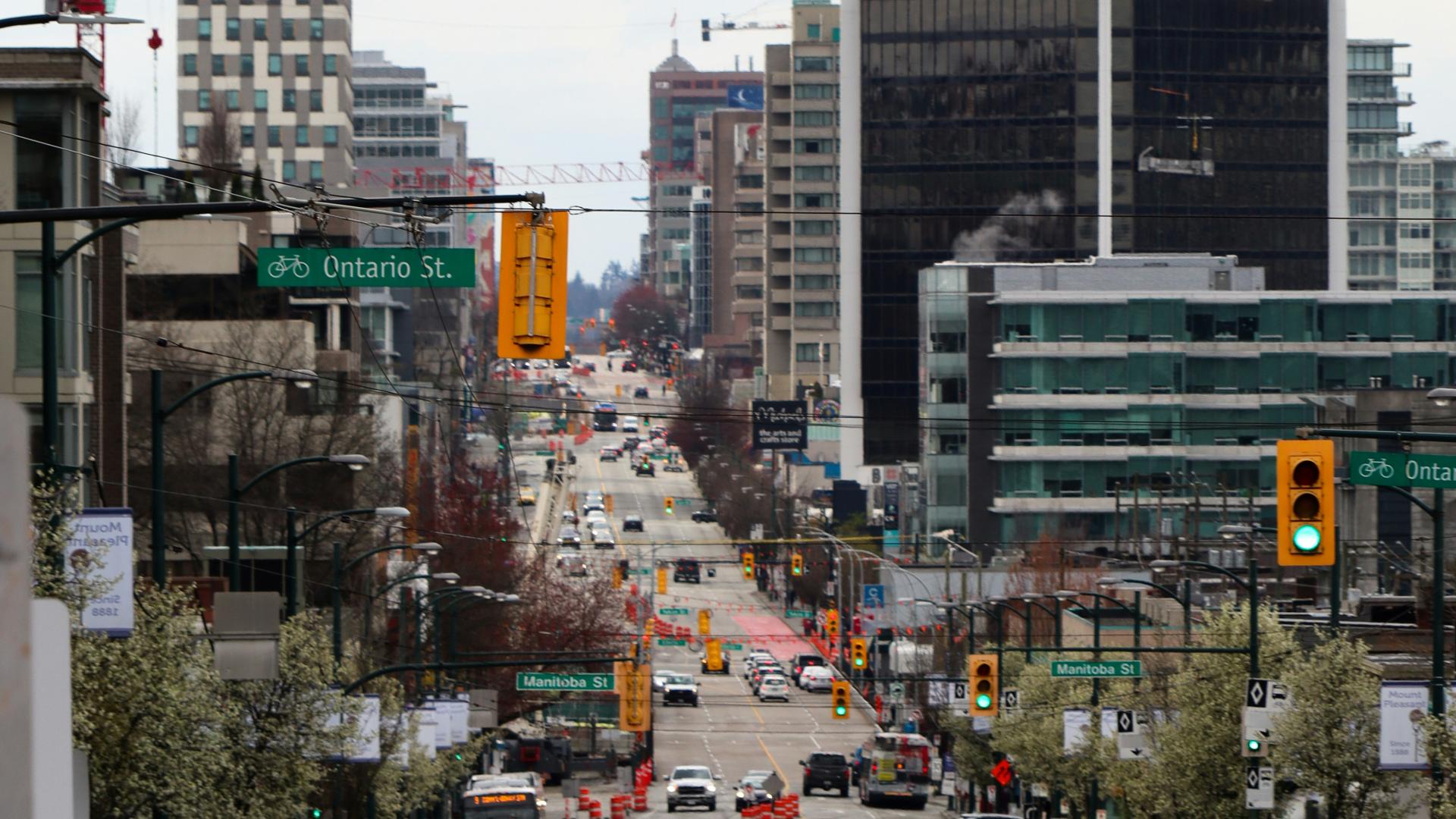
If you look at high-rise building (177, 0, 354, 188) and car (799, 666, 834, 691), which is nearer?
car (799, 666, 834, 691)

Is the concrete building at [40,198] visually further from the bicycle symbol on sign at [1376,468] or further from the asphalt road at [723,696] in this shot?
the bicycle symbol on sign at [1376,468]

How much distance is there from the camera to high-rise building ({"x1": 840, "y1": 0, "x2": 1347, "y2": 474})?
173000 millimetres

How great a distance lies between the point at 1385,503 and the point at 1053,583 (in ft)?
53.7

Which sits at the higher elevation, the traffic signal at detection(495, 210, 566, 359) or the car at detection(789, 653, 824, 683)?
the traffic signal at detection(495, 210, 566, 359)

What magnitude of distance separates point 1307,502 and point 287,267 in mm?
9639

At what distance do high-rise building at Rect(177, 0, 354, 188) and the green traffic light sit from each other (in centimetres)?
17703

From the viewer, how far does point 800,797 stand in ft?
279

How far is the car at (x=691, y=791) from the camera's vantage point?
3061 inches

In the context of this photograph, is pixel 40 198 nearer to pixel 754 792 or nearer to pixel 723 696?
pixel 754 792

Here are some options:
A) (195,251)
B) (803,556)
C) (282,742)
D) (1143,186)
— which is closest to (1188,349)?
(803,556)

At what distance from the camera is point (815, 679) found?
121 metres

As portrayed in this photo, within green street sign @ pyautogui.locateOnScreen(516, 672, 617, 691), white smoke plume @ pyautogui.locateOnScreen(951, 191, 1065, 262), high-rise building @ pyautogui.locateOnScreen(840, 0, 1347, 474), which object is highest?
high-rise building @ pyautogui.locateOnScreen(840, 0, 1347, 474)

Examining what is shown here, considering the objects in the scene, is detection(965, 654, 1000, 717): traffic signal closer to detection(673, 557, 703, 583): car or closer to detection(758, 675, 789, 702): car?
detection(758, 675, 789, 702): car

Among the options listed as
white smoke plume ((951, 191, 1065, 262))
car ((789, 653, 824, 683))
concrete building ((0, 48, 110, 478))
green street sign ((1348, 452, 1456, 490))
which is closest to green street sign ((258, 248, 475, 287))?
green street sign ((1348, 452, 1456, 490))
